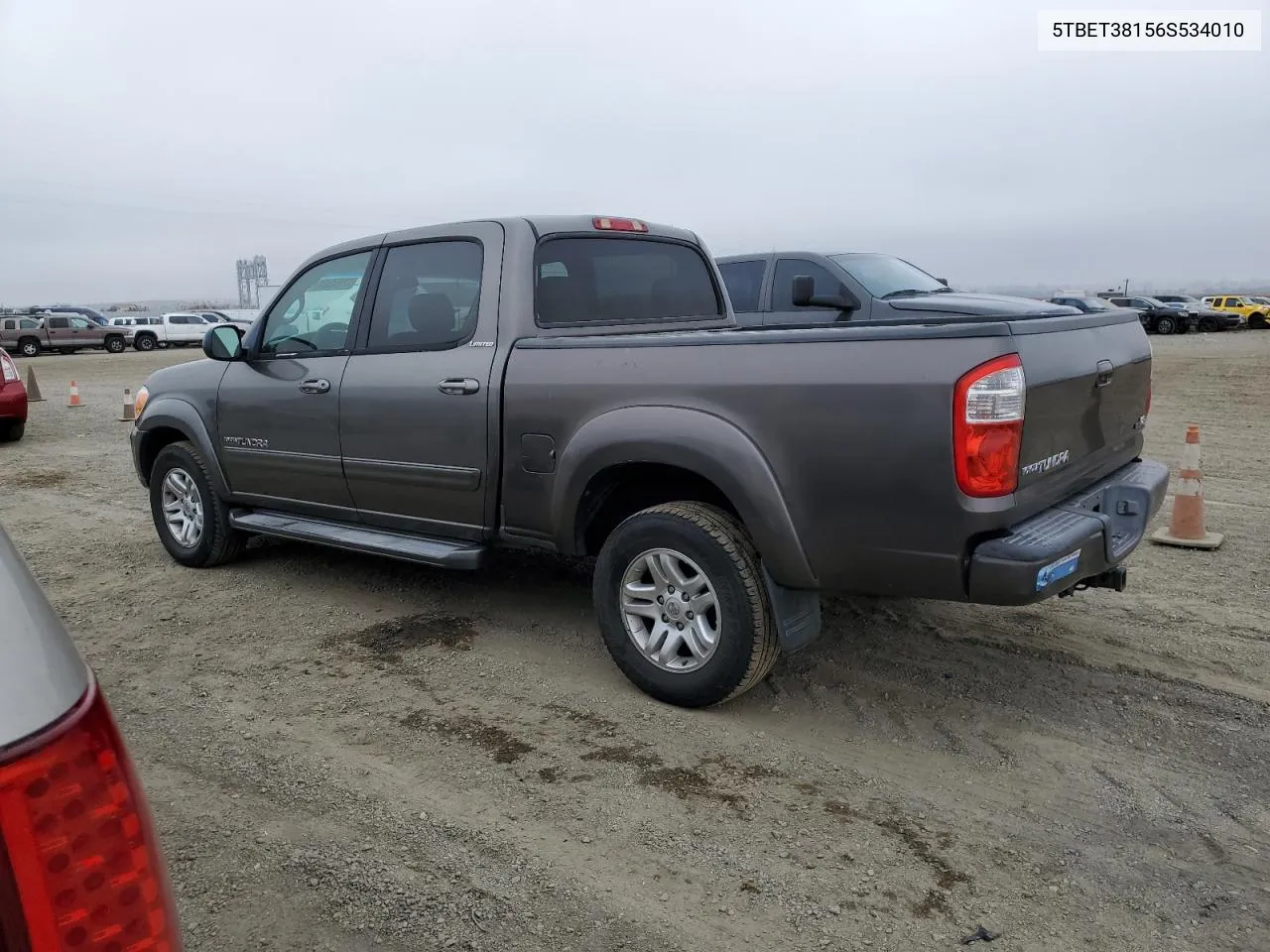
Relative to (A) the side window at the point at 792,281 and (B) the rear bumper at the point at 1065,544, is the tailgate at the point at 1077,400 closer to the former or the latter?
(B) the rear bumper at the point at 1065,544

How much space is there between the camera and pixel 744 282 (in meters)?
8.83

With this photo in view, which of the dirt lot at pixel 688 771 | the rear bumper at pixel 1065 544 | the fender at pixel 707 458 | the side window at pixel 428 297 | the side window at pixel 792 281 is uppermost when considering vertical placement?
the side window at pixel 792 281

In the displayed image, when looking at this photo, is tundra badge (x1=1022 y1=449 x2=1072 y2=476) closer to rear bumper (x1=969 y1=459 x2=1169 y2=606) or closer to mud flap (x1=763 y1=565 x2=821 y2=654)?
rear bumper (x1=969 y1=459 x2=1169 y2=606)

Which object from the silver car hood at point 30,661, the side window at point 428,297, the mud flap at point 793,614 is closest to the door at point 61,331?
the side window at point 428,297

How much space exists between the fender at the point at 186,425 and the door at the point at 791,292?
4.52 meters

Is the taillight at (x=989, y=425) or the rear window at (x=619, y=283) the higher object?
the rear window at (x=619, y=283)

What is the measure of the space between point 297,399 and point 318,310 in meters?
0.50

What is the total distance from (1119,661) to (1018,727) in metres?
0.86

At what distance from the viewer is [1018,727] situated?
12.0 feet

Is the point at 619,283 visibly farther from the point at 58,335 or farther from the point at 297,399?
the point at 58,335

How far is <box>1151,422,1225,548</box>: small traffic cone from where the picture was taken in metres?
5.91

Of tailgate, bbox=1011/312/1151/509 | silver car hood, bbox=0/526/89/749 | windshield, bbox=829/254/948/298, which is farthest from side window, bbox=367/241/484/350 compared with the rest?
windshield, bbox=829/254/948/298

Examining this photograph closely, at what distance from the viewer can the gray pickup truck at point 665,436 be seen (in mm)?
3125

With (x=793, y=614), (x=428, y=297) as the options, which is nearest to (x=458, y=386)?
(x=428, y=297)
